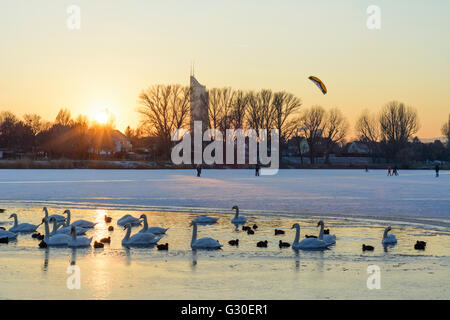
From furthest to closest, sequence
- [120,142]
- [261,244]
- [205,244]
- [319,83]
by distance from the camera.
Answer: [120,142]
[319,83]
[261,244]
[205,244]

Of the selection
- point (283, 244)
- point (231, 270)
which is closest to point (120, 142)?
point (283, 244)

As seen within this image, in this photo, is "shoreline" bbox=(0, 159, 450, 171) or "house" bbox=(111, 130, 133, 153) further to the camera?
"house" bbox=(111, 130, 133, 153)

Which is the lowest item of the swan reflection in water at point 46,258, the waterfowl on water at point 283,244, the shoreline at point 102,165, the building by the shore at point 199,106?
the swan reflection in water at point 46,258

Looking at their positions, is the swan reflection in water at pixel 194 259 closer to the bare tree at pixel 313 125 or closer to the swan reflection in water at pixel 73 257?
the swan reflection in water at pixel 73 257

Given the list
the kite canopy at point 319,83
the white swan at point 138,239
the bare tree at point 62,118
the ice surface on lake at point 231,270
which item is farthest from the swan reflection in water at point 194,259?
the bare tree at point 62,118

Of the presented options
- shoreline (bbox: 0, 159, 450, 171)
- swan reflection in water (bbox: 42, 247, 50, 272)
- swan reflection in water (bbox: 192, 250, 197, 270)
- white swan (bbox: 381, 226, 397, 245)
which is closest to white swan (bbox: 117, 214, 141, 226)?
swan reflection in water (bbox: 42, 247, 50, 272)

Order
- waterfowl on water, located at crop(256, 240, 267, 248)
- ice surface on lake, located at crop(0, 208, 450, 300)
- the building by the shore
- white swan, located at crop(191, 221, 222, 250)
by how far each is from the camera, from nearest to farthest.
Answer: ice surface on lake, located at crop(0, 208, 450, 300), white swan, located at crop(191, 221, 222, 250), waterfowl on water, located at crop(256, 240, 267, 248), the building by the shore

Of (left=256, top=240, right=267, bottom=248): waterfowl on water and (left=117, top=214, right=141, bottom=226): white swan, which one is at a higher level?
(left=117, top=214, right=141, bottom=226): white swan

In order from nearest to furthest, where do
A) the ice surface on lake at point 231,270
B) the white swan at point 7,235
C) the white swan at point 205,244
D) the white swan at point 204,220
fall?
the ice surface on lake at point 231,270, the white swan at point 205,244, the white swan at point 7,235, the white swan at point 204,220

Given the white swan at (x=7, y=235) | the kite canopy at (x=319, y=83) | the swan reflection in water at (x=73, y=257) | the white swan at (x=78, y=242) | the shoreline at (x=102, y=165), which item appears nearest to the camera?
the swan reflection in water at (x=73, y=257)

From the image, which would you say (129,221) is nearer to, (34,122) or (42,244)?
(42,244)

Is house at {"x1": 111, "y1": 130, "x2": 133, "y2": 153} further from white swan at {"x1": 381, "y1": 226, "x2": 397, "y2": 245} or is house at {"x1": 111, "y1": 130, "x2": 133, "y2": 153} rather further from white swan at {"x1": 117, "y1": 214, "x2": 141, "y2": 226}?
white swan at {"x1": 381, "y1": 226, "x2": 397, "y2": 245}

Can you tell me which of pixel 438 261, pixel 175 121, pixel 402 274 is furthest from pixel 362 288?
pixel 175 121

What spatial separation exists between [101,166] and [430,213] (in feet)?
222
